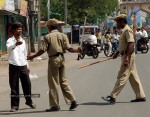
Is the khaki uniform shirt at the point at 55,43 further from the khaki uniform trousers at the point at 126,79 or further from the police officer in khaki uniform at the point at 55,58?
the khaki uniform trousers at the point at 126,79

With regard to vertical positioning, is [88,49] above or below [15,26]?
below

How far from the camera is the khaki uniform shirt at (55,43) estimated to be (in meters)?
8.69

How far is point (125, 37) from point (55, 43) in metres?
1.61

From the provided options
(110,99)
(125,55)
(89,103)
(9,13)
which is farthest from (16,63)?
(9,13)

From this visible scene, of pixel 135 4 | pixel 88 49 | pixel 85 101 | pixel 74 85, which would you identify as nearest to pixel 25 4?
pixel 88 49

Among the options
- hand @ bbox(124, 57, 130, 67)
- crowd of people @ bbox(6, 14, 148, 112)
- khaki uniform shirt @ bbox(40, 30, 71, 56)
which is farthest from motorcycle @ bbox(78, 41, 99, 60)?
khaki uniform shirt @ bbox(40, 30, 71, 56)

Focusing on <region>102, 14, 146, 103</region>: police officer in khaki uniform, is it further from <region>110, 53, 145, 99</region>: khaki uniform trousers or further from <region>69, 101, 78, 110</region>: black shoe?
<region>69, 101, 78, 110</region>: black shoe

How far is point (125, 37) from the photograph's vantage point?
9.48 metres

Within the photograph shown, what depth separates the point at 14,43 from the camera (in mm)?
8852

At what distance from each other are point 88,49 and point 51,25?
18026 millimetres

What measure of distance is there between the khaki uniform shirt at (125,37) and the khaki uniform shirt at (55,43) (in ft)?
4.43

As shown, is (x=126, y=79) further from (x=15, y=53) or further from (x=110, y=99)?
(x=15, y=53)

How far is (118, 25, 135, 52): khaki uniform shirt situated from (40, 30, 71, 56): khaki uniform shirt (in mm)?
1350

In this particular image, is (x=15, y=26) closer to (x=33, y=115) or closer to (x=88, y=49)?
(x=33, y=115)
